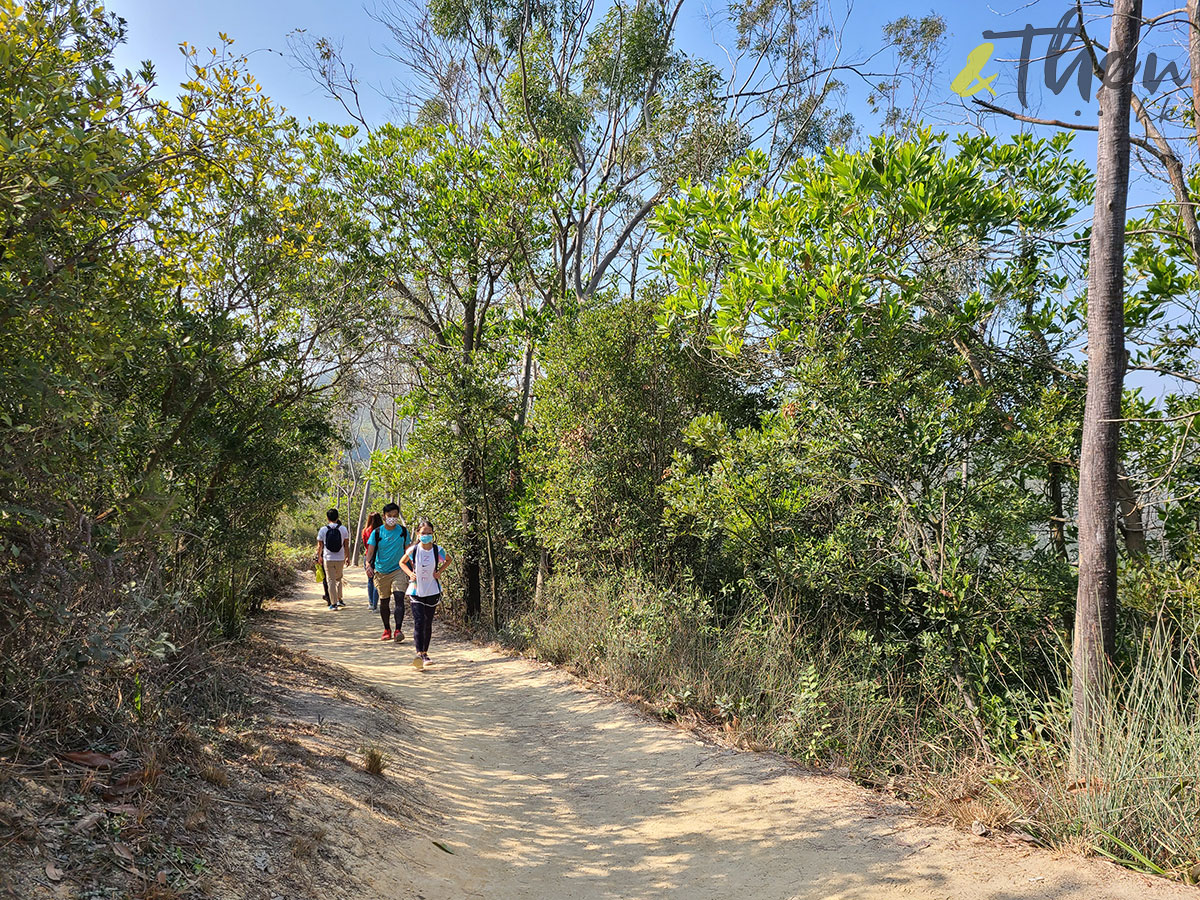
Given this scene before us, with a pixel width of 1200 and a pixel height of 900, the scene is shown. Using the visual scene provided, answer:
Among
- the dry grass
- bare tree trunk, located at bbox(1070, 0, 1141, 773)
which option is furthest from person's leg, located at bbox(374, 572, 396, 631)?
bare tree trunk, located at bbox(1070, 0, 1141, 773)

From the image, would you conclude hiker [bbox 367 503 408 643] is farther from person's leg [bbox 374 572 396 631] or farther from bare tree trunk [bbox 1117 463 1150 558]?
bare tree trunk [bbox 1117 463 1150 558]

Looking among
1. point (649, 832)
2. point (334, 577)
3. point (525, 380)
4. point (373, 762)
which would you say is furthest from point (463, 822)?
point (525, 380)

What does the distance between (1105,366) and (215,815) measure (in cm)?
616

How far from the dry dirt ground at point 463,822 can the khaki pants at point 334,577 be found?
6.02 m

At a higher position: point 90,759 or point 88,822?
point 90,759

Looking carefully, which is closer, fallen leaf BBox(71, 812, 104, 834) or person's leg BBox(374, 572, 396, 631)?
fallen leaf BBox(71, 812, 104, 834)

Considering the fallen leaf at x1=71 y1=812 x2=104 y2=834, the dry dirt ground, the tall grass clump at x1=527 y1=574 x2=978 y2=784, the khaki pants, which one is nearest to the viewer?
the fallen leaf at x1=71 y1=812 x2=104 y2=834

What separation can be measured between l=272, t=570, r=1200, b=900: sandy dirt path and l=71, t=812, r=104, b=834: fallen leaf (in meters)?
1.38

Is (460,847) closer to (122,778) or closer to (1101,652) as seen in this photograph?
(122,778)

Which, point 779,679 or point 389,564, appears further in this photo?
point 389,564

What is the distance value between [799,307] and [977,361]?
213cm

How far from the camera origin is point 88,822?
3.02m

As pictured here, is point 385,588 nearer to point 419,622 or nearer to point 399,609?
point 399,609

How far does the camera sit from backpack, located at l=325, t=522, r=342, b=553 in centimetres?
1281
